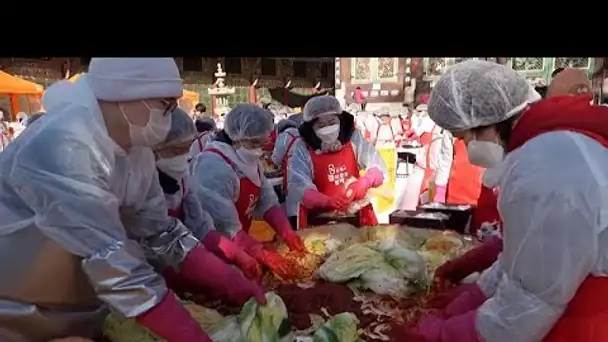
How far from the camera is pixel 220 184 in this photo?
2.60 meters

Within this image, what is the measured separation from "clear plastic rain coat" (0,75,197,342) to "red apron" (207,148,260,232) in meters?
1.29

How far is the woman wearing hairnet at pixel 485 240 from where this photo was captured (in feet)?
6.62

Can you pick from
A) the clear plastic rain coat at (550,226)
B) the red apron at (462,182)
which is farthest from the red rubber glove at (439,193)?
the clear plastic rain coat at (550,226)

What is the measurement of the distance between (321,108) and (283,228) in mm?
1290

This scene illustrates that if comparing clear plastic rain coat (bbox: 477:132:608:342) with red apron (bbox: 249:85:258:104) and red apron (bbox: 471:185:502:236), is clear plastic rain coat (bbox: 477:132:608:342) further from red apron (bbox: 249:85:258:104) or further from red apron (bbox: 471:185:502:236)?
red apron (bbox: 249:85:258:104)

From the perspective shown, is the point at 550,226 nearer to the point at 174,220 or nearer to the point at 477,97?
the point at 477,97

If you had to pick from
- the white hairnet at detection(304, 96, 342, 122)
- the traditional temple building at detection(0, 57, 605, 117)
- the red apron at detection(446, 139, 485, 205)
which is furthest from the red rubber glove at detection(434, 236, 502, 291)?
the white hairnet at detection(304, 96, 342, 122)

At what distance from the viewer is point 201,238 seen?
227cm

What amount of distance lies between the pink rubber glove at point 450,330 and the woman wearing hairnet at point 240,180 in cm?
98

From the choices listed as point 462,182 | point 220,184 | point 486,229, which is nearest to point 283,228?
point 220,184
